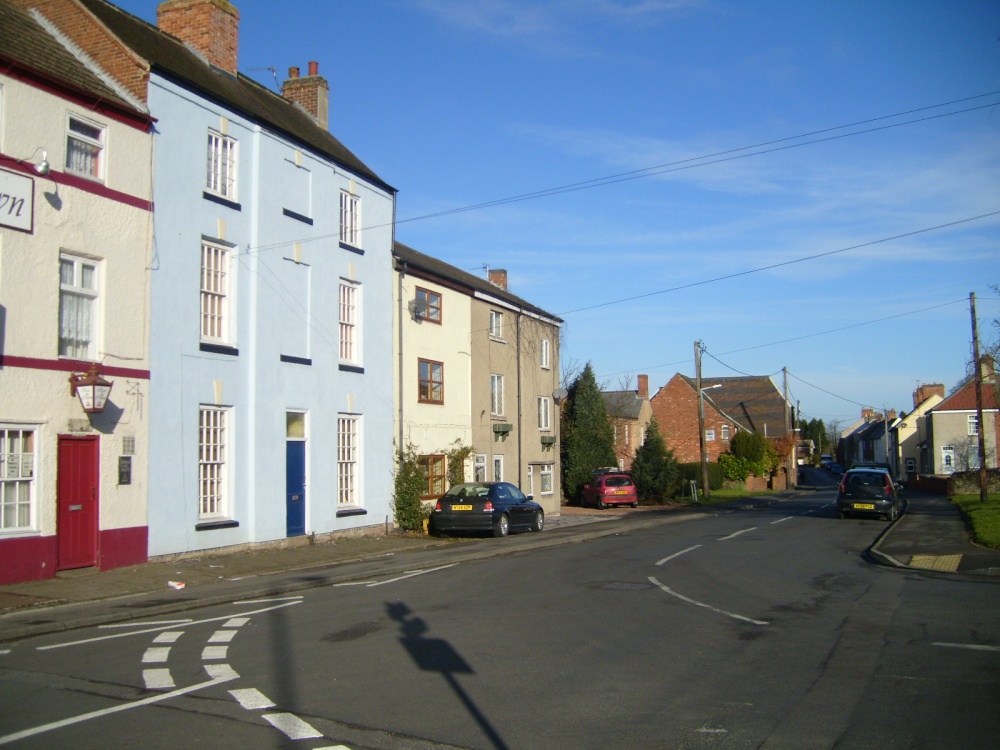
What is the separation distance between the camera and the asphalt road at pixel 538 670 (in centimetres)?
651

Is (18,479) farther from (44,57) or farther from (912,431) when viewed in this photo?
(912,431)

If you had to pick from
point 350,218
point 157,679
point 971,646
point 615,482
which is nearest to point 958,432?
point 615,482

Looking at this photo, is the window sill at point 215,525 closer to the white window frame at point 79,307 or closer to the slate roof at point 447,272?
the white window frame at point 79,307

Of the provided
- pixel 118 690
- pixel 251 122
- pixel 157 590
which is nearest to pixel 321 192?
pixel 251 122

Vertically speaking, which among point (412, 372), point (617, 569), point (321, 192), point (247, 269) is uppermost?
point (321, 192)

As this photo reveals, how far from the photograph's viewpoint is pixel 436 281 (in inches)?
1110

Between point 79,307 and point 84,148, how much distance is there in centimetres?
286

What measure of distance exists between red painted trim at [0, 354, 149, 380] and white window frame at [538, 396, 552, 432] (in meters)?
21.8

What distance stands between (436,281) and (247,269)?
8950mm

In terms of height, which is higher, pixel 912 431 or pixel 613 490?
pixel 912 431

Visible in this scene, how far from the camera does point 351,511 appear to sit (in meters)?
23.3

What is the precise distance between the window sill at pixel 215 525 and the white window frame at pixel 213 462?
0.14 m

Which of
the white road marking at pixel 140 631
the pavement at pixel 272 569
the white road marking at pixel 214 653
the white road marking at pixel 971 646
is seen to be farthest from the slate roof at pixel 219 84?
the white road marking at pixel 971 646

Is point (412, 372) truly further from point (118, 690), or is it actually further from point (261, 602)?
point (118, 690)
